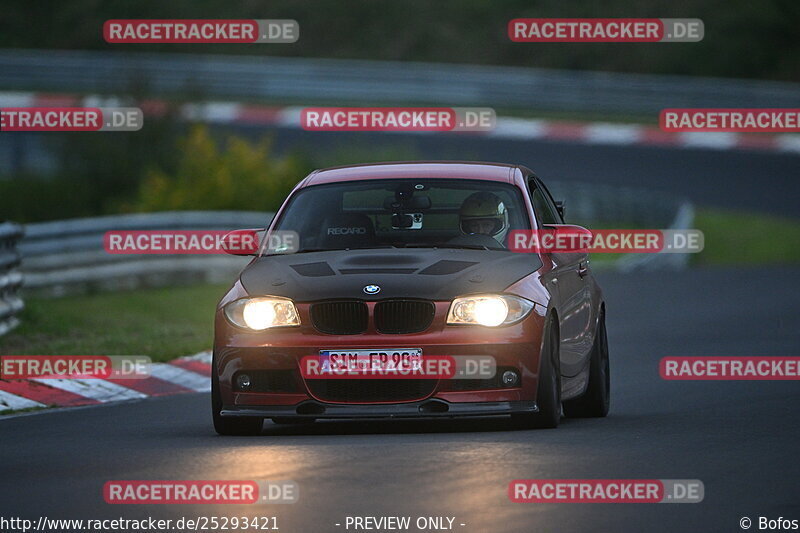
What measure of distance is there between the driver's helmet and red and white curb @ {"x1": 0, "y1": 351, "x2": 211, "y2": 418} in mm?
3394

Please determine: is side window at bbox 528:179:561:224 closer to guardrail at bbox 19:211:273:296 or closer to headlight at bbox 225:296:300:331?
headlight at bbox 225:296:300:331

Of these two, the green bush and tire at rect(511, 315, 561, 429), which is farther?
the green bush

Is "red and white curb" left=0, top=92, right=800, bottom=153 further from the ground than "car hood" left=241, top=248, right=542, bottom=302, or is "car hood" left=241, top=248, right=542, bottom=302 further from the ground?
"red and white curb" left=0, top=92, right=800, bottom=153

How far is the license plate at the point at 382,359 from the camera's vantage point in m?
9.70

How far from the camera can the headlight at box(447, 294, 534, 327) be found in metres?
9.83

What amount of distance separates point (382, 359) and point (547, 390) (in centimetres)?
93

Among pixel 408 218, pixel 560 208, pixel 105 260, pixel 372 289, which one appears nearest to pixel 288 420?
pixel 372 289

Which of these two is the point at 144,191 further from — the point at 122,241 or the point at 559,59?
the point at 559,59

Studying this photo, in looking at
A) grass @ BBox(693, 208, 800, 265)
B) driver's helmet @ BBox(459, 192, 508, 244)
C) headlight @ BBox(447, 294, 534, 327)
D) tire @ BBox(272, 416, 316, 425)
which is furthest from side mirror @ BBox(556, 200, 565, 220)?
grass @ BBox(693, 208, 800, 265)

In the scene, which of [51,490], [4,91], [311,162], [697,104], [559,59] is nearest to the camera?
[51,490]

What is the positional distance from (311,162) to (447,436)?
24384mm

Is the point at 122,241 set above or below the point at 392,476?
above

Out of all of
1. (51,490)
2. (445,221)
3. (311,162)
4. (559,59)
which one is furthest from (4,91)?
(51,490)

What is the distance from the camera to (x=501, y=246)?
10711 millimetres
